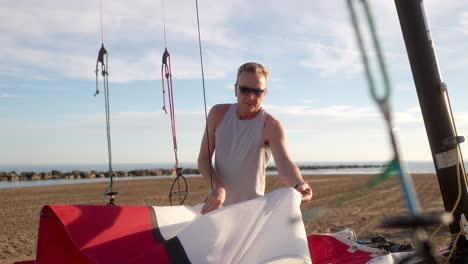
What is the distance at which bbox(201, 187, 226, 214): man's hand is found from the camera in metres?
3.64

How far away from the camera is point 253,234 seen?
2.97 m

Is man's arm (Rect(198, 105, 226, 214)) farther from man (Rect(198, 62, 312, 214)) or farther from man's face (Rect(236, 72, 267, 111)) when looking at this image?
man's face (Rect(236, 72, 267, 111))

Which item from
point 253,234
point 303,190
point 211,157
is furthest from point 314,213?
point 211,157

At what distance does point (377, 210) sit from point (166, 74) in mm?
9207

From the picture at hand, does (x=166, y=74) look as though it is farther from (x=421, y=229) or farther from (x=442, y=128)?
(x=421, y=229)

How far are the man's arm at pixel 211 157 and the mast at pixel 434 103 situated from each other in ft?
4.87

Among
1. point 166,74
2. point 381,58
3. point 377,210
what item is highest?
point 166,74

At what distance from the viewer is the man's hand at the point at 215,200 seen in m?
3.64

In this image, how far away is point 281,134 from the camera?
3.61 m

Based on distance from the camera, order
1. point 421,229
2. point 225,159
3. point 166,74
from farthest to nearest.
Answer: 1. point 166,74
2. point 225,159
3. point 421,229

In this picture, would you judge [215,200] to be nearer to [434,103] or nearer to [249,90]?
[249,90]

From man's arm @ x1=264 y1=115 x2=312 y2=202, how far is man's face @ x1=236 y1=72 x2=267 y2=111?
0.19m

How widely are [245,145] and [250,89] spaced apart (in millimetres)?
452

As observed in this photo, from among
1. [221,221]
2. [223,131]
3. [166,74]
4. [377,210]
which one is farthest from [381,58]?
[377,210]
